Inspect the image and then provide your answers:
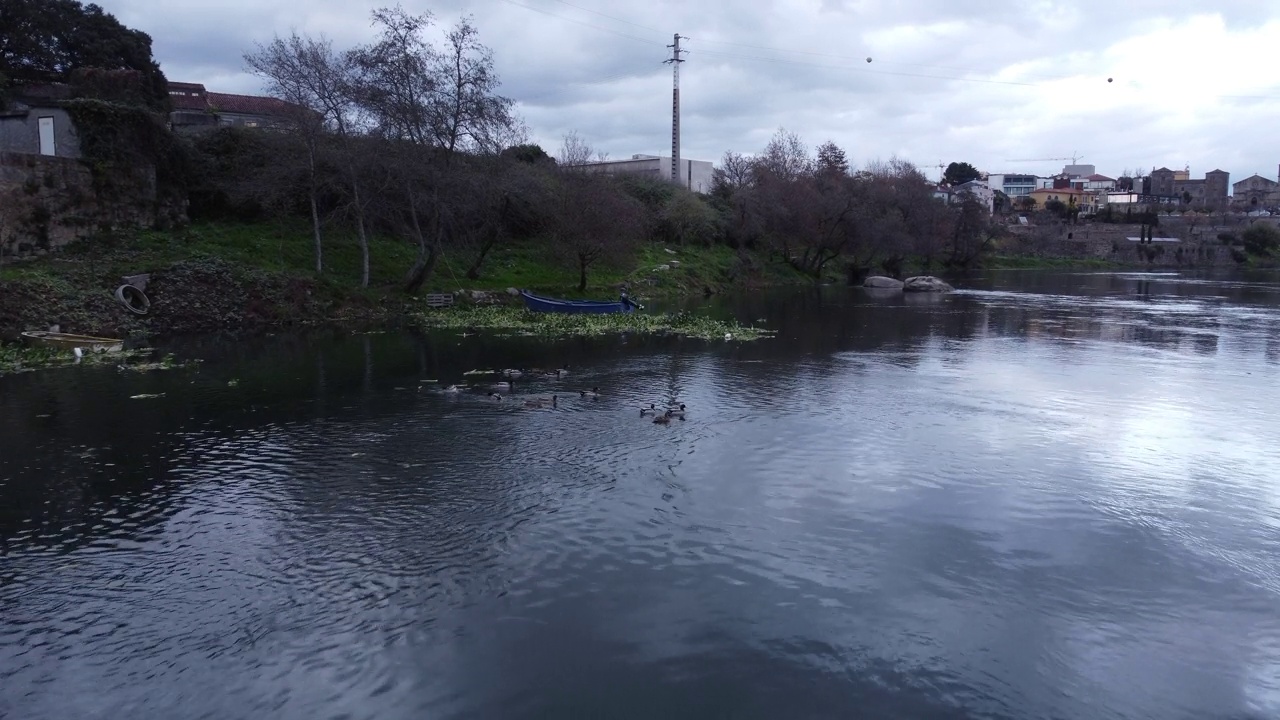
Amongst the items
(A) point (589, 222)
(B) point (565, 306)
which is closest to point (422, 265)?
(B) point (565, 306)

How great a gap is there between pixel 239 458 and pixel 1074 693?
1610 cm

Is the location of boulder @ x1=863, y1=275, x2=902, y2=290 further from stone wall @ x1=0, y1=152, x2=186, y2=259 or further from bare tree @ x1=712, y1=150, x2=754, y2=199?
stone wall @ x1=0, y1=152, x2=186, y2=259

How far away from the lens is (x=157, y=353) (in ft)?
103

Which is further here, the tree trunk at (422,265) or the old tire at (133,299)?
the tree trunk at (422,265)

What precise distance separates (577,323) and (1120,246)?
12390 centimetres

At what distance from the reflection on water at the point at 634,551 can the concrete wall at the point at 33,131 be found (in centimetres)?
2177

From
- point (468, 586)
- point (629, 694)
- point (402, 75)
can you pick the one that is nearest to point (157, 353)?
point (402, 75)

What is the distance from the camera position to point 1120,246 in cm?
13512

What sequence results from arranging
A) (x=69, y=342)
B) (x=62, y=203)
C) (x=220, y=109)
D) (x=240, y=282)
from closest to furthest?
(x=69, y=342) < (x=62, y=203) < (x=240, y=282) < (x=220, y=109)

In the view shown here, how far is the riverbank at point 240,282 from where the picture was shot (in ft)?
113

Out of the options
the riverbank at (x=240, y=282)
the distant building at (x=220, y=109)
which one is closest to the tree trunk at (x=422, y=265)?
the riverbank at (x=240, y=282)

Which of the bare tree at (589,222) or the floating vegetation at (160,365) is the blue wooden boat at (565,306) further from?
the floating vegetation at (160,365)

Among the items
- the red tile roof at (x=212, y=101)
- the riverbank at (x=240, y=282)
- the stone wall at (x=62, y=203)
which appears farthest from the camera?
the red tile roof at (x=212, y=101)

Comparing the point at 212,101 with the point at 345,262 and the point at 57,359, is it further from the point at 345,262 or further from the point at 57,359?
the point at 57,359
